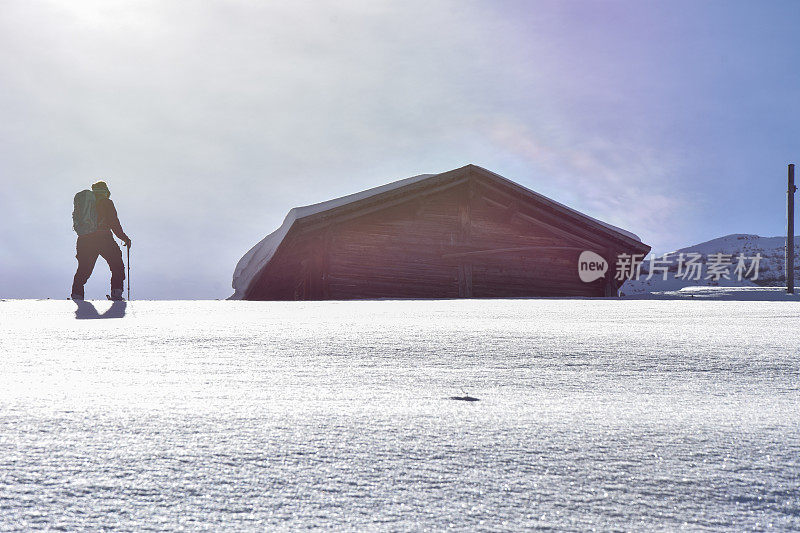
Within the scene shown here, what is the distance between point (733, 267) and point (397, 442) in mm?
45325

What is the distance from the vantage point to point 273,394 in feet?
4.82

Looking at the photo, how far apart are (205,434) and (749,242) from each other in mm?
60252

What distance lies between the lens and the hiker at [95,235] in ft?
28.8

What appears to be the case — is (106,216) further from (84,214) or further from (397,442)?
(397,442)

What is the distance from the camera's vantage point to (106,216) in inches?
351

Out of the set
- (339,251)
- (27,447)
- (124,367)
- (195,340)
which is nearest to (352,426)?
(27,447)

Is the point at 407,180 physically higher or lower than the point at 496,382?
higher

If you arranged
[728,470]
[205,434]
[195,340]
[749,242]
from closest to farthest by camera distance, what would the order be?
1. [728,470]
2. [205,434]
3. [195,340]
4. [749,242]

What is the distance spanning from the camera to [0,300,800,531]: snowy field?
0.80 meters

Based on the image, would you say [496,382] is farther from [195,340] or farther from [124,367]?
[195,340]

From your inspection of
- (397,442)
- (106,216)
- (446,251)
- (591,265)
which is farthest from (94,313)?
(591,265)

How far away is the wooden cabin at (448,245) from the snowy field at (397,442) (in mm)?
10094

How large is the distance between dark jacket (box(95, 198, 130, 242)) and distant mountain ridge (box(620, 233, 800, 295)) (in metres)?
18.9

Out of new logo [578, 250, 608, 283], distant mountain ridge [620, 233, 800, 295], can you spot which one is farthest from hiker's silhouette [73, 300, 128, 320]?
distant mountain ridge [620, 233, 800, 295]
